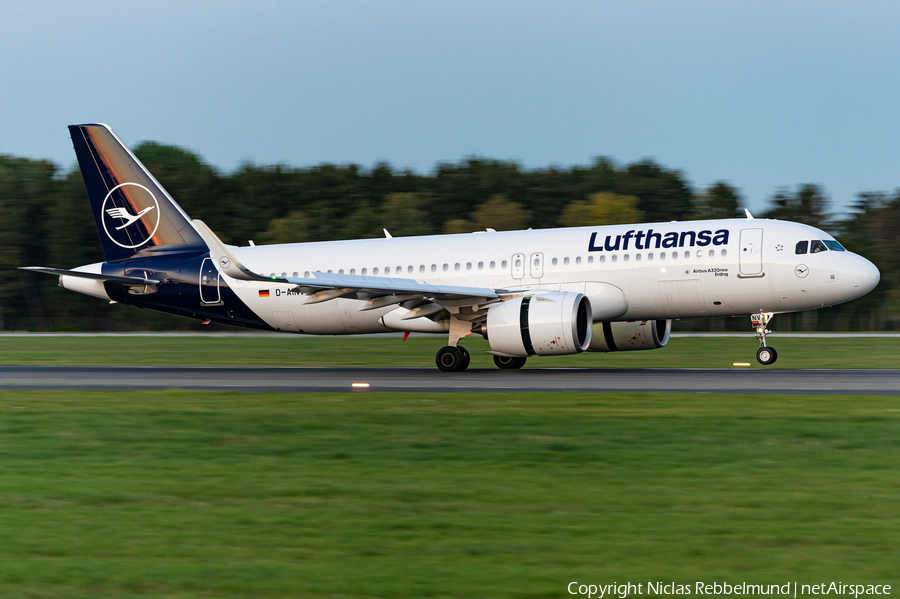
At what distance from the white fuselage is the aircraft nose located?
0.02 meters

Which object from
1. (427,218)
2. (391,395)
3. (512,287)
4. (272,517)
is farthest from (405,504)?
(427,218)

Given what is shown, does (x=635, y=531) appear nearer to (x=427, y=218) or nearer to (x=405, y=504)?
(x=405, y=504)

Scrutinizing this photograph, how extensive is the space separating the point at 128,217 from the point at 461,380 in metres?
12.9

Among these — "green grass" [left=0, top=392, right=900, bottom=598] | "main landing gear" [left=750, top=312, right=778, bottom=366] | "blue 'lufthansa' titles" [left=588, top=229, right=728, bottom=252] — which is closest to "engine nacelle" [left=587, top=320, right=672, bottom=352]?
"blue 'lufthansa' titles" [left=588, top=229, right=728, bottom=252]

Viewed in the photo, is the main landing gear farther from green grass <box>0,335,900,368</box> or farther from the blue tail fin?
the blue tail fin

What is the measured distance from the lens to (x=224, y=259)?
23703mm

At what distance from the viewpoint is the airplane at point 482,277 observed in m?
22.6

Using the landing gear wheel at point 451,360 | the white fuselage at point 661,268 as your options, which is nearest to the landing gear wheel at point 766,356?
the white fuselage at point 661,268

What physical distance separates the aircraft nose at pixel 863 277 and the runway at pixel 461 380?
6.83ft

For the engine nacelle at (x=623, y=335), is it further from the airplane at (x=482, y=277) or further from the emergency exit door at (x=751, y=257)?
the emergency exit door at (x=751, y=257)

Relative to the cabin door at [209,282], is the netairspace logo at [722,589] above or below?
below

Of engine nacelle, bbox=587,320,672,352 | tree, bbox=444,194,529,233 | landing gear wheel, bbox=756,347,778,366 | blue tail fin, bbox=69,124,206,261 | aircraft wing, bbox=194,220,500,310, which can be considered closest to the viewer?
aircraft wing, bbox=194,220,500,310

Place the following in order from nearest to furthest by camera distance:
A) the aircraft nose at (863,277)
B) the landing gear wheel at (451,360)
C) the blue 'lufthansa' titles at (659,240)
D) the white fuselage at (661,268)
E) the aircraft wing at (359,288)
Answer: the aircraft wing at (359,288) → the aircraft nose at (863,277) → the white fuselage at (661,268) → the blue 'lufthansa' titles at (659,240) → the landing gear wheel at (451,360)

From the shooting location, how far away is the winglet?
857 inches
